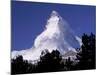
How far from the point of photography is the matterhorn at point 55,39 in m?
2.17

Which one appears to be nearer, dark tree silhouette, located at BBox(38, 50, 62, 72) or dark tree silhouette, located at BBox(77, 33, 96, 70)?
dark tree silhouette, located at BBox(38, 50, 62, 72)

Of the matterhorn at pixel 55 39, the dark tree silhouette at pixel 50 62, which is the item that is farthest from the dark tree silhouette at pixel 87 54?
the dark tree silhouette at pixel 50 62

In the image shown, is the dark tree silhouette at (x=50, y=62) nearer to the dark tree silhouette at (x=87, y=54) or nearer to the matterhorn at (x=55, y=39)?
the matterhorn at (x=55, y=39)

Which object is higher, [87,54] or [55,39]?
[55,39]

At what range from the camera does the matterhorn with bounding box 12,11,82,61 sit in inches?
85.6

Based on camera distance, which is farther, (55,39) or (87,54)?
(87,54)

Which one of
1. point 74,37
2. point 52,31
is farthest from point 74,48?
point 52,31

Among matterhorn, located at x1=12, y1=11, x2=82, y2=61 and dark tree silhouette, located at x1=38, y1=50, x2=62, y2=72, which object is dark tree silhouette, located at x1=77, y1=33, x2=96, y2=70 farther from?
dark tree silhouette, located at x1=38, y1=50, x2=62, y2=72

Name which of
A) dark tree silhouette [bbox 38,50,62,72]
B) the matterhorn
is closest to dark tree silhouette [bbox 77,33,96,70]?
the matterhorn

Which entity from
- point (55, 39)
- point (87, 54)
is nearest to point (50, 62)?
point (55, 39)

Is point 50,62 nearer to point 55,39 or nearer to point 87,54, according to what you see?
point 55,39

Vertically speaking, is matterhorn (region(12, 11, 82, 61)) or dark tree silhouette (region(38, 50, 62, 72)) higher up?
matterhorn (region(12, 11, 82, 61))

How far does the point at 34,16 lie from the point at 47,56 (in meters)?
0.43

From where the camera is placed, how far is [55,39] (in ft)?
7.34
